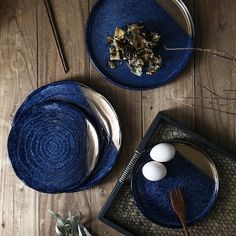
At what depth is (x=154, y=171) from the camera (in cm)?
118

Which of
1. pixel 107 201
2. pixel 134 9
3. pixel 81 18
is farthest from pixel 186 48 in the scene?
pixel 107 201

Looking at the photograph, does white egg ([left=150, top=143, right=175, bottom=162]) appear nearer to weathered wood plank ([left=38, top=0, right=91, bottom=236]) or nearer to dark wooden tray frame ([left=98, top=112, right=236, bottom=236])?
dark wooden tray frame ([left=98, top=112, right=236, bottom=236])

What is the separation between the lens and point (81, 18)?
4.29ft

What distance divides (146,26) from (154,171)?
1.36 ft

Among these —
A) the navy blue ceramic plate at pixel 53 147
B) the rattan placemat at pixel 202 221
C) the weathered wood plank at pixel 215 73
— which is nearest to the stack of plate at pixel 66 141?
the navy blue ceramic plate at pixel 53 147

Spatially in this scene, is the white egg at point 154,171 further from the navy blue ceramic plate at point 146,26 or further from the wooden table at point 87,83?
the navy blue ceramic plate at point 146,26

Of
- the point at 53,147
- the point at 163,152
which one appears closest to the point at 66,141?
the point at 53,147

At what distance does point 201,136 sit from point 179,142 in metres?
0.06

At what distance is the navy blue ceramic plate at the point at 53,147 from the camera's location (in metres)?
1.26

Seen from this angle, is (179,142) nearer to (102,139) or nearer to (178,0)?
(102,139)

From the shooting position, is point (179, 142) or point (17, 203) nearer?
point (179, 142)

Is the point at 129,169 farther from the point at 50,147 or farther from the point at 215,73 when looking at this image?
the point at 215,73

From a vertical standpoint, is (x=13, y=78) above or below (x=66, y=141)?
above

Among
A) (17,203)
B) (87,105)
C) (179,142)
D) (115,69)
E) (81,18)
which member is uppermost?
(81,18)
